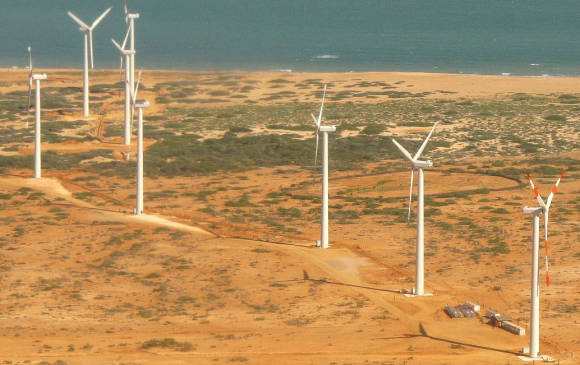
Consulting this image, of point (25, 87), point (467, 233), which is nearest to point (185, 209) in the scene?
point (467, 233)

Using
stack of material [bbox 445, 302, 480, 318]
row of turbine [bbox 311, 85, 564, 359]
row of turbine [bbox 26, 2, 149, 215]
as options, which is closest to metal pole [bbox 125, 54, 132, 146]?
row of turbine [bbox 26, 2, 149, 215]

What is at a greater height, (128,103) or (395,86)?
(395,86)

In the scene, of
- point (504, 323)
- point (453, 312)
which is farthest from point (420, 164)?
point (504, 323)

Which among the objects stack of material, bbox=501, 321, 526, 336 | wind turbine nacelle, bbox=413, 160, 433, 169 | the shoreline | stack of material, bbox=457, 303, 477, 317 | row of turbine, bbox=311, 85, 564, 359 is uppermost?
the shoreline

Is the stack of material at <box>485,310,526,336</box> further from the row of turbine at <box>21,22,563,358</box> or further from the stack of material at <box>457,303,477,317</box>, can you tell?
the row of turbine at <box>21,22,563,358</box>

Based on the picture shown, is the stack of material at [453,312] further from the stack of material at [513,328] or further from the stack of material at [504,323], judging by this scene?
the stack of material at [513,328]

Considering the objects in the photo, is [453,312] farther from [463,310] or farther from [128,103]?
[128,103]

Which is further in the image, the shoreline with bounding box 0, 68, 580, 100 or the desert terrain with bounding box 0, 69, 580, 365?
the shoreline with bounding box 0, 68, 580, 100
